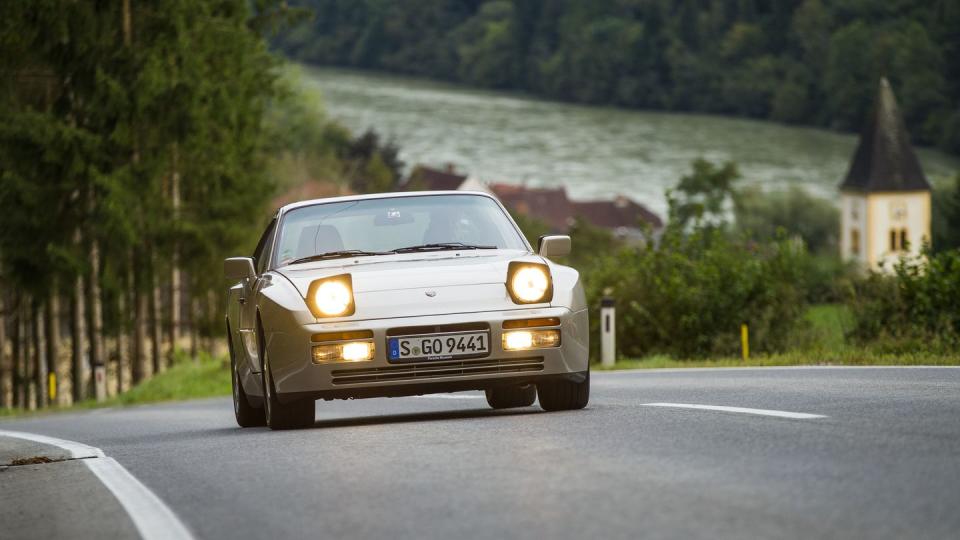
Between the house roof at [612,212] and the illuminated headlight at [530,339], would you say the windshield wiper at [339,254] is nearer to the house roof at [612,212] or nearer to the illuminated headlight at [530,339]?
the illuminated headlight at [530,339]

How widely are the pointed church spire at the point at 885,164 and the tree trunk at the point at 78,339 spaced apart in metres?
93.3

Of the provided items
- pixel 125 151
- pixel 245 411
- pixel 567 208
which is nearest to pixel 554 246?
pixel 245 411

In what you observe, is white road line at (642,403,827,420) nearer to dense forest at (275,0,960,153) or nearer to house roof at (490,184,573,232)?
house roof at (490,184,573,232)

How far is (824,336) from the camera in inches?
934

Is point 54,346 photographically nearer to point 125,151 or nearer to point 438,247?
point 125,151

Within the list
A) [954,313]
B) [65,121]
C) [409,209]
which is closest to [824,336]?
[954,313]

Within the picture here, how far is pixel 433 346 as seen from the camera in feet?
31.8

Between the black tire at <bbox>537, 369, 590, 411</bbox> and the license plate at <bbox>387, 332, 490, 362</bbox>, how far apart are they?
0.78 m

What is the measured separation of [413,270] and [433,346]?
1.78ft

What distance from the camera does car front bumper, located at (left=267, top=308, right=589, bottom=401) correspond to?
31.7 feet

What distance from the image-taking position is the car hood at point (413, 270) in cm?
982

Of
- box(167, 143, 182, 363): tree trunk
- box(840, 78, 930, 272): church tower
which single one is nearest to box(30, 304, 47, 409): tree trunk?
box(167, 143, 182, 363): tree trunk

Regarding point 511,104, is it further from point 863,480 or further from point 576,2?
point 863,480

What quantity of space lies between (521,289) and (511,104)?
15781 cm
